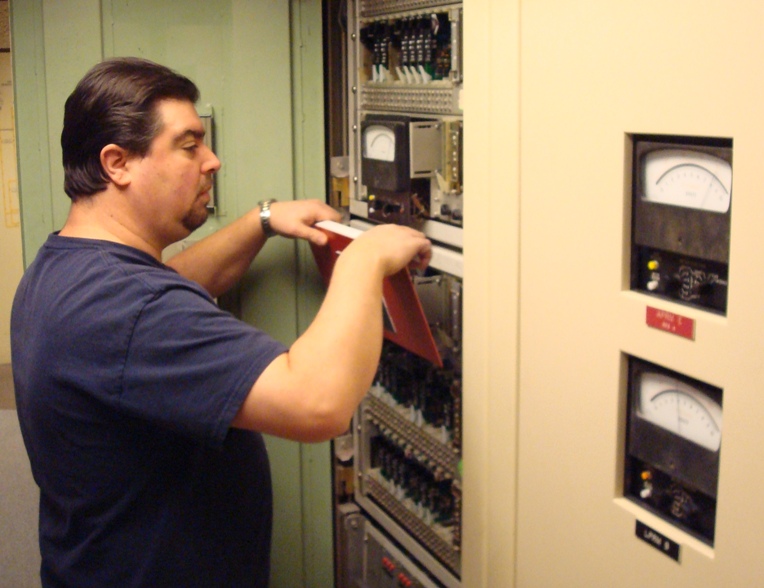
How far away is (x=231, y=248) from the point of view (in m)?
2.19

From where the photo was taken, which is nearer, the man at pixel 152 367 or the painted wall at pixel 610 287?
the painted wall at pixel 610 287

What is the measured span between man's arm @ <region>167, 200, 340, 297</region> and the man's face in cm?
40

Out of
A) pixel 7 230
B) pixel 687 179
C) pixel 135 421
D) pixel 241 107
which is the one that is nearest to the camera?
pixel 687 179

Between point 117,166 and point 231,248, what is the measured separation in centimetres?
57

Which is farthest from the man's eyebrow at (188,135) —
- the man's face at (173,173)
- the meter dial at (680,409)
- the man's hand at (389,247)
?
the meter dial at (680,409)

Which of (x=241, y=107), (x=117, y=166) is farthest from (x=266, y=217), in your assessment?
(x=117, y=166)

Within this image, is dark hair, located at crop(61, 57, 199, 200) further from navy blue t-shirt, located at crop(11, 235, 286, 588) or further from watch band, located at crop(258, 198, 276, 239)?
watch band, located at crop(258, 198, 276, 239)

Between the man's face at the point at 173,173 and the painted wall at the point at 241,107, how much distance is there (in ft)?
1.72

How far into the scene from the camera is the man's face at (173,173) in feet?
5.45

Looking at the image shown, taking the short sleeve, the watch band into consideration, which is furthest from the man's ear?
the watch band

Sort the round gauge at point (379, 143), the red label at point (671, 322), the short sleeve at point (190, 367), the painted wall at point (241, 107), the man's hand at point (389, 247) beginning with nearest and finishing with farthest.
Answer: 1. the red label at point (671, 322)
2. the short sleeve at point (190, 367)
3. the man's hand at point (389, 247)
4. the round gauge at point (379, 143)
5. the painted wall at point (241, 107)

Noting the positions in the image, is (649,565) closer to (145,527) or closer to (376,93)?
(145,527)

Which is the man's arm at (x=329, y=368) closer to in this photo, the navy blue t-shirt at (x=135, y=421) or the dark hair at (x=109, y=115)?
the navy blue t-shirt at (x=135, y=421)

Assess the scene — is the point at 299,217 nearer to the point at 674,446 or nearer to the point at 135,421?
the point at 135,421
